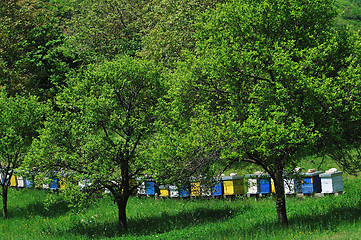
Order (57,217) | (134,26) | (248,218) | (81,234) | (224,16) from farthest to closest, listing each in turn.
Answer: (134,26) → (57,217) → (81,234) → (248,218) → (224,16)

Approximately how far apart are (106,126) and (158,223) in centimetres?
575

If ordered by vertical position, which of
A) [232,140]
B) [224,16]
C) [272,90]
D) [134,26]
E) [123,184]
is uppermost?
[134,26]

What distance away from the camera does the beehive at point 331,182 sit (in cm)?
1997

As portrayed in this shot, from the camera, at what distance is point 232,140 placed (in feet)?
48.6

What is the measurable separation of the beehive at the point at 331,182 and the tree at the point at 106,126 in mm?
8874

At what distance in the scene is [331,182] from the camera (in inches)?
788

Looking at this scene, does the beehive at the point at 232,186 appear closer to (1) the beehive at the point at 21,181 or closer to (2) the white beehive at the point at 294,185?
(2) the white beehive at the point at 294,185

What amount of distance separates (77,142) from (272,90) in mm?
9999

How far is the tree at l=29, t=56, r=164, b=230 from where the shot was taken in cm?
1872

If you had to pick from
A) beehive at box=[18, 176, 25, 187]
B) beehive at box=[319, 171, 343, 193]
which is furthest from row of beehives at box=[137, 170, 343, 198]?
beehive at box=[18, 176, 25, 187]

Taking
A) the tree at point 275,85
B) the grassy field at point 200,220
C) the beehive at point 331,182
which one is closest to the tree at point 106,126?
the grassy field at point 200,220

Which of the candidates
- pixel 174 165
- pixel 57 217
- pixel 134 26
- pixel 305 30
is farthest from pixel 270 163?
pixel 134 26

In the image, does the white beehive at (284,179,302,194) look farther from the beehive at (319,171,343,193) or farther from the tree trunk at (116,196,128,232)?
the tree trunk at (116,196,128,232)

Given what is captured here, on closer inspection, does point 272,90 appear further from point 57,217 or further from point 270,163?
point 57,217
